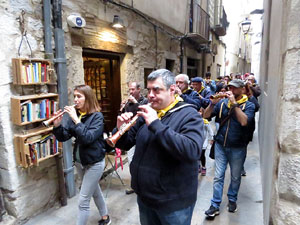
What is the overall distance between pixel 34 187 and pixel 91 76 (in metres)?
2.77

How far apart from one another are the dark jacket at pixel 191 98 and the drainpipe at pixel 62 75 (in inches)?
66.2

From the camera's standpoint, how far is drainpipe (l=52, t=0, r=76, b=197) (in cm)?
300

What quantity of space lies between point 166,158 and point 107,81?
3.75 meters

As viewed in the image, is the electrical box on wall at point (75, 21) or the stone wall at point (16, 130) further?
the electrical box on wall at point (75, 21)

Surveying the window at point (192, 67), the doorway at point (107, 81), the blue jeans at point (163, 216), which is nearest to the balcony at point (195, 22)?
the window at point (192, 67)

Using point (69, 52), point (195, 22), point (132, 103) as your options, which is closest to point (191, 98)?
point (132, 103)

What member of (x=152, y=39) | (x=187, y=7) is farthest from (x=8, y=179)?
(x=187, y=7)

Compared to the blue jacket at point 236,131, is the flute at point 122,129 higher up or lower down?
higher up

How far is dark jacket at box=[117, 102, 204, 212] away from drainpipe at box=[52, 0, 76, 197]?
1.97 metres

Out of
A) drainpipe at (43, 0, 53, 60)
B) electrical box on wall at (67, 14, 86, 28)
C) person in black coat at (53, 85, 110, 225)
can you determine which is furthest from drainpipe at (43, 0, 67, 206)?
person in black coat at (53, 85, 110, 225)

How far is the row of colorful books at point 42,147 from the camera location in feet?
8.77

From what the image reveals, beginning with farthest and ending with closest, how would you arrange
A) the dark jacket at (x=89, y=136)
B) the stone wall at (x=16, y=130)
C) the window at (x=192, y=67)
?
the window at (x=192, y=67), the stone wall at (x=16, y=130), the dark jacket at (x=89, y=136)

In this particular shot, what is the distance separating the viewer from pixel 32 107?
8.75 feet

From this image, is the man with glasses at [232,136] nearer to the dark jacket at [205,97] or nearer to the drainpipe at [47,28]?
the dark jacket at [205,97]
